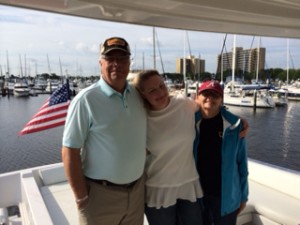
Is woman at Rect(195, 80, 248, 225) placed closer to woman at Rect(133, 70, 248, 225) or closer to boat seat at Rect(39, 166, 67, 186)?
woman at Rect(133, 70, 248, 225)

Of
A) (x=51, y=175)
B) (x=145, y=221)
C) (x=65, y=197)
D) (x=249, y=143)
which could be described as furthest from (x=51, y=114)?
(x=249, y=143)

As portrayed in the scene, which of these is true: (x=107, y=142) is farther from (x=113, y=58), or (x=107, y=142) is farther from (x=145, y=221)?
(x=145, y=221)

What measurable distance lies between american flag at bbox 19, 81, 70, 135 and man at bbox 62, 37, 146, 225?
276 cm

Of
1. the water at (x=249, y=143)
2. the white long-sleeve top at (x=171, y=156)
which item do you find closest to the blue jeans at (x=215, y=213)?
the white long-sleeve top at (x=171, y=156)

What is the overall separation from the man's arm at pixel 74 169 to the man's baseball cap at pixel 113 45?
0.53 metres

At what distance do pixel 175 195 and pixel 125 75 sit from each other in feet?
2.52

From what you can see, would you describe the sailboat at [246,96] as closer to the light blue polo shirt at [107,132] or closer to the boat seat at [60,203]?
the boat seat at [60,203]

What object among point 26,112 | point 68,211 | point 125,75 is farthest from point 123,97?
point 26,112

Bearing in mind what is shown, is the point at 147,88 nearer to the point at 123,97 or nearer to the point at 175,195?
the point at 123,97

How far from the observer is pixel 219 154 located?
74.6 inches

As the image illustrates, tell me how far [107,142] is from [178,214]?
726 millimetres

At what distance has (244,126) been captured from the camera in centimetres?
192

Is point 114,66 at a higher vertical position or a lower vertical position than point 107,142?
higher

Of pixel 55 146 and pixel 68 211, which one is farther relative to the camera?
pixel 55 146
